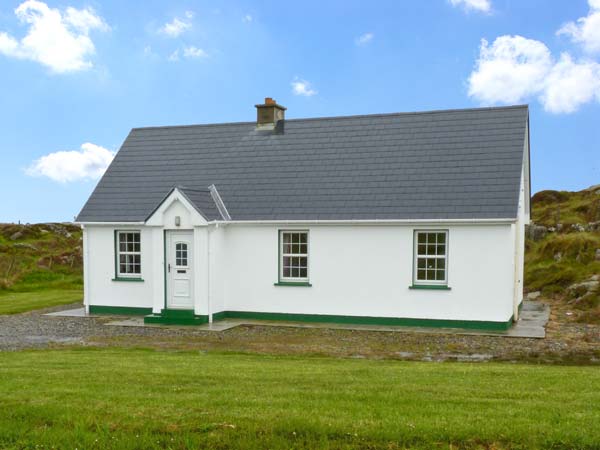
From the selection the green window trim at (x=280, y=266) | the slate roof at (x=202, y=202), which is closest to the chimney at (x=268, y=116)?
the slate roof at (x=202, y=202)

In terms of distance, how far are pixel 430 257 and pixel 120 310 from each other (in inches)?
395

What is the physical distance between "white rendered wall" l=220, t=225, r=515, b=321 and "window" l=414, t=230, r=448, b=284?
241 millimetres

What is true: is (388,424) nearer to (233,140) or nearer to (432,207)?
(432,207)

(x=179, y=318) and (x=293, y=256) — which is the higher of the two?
(x=293, y=256)

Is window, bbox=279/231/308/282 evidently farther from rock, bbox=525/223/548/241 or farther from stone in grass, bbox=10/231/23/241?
stone in grass, bbox=10/231/23/241

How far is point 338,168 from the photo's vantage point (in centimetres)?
1983

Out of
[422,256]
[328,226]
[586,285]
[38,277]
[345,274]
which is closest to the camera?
[422,256]

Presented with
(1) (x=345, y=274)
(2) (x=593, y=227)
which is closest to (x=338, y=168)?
(1) (x=345, y=274)

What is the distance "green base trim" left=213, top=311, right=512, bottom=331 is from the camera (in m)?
17.2

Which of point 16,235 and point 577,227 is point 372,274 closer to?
point 577,227

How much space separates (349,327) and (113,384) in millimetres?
9622

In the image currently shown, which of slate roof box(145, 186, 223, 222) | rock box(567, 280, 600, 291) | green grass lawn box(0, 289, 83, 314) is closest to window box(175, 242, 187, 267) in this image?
slate roof box(145, 186, 223, 222)

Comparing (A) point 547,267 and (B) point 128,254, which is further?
(A) point 547,267

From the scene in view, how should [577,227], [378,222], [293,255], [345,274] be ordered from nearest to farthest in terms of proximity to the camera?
1. [378,222]
2. [345,274]
3. [293,255]
4. [577,227]
